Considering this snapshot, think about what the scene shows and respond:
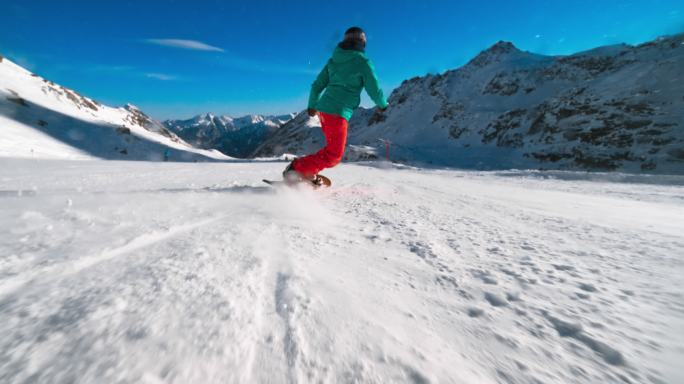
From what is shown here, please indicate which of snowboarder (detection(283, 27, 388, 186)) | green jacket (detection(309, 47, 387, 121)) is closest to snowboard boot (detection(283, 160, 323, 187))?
snowboarder (detection(283, 27, 388, 186))

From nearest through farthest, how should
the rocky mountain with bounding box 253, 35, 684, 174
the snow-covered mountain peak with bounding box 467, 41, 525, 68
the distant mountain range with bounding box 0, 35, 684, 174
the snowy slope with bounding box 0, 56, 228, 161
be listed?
the distant mountain range with bounding box 0, 35, 684, 174 < the rocky mountain with bounding box 253, 35, 684, 174 < the snowy slope with bounding box 0, 56, 228, 161 < the snow-covered mountain peak with bounding box 467, 41, 525, 68

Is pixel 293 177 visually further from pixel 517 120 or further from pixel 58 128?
pixel 517 120

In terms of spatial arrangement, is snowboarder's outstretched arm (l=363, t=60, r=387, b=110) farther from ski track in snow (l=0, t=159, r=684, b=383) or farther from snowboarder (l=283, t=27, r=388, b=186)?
ski track in snow (l=0, t=159, r=684, b=383)

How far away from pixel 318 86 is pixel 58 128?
2858cm

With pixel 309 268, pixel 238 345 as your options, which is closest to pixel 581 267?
pixel 309 268

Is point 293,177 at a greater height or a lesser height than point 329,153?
lesser

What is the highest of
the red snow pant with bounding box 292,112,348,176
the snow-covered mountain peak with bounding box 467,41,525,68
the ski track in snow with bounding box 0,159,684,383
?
the snow-covered mountain peak with bounding box 467,41,525,68

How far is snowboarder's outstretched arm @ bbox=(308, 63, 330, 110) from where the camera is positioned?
4.14 metres

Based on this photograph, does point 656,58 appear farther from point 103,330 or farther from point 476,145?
point 103,330

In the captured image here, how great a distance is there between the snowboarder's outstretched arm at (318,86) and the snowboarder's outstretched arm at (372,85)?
609 mm

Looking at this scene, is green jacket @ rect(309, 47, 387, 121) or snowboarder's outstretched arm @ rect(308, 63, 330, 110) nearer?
green jacket @ rect(309, 47, 387, 121)

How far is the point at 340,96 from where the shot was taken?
3834 mm

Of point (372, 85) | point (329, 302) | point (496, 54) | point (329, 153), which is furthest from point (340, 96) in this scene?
point (496, 54)

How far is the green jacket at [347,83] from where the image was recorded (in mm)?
3795
